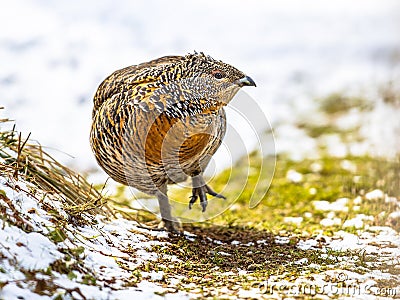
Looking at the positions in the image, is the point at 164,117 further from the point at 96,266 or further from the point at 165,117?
the point at 96,266

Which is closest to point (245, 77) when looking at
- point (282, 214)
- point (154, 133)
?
point (154, 133)

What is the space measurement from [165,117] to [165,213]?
4.76 ft

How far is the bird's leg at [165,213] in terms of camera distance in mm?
4969

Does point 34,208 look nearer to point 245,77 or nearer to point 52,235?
point 52,235

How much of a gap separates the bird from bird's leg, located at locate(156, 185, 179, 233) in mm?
560

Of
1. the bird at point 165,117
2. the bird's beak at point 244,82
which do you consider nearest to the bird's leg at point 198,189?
the bird at point 165,117

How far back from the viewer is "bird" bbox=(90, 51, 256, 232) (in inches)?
155

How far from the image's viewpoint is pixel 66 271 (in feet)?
10.1

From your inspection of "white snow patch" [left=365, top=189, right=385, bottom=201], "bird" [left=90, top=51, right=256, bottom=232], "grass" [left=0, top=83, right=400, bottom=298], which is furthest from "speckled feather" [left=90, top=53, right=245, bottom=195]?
"white snow patch" [left=365, top=189, right=385, bottom=201]

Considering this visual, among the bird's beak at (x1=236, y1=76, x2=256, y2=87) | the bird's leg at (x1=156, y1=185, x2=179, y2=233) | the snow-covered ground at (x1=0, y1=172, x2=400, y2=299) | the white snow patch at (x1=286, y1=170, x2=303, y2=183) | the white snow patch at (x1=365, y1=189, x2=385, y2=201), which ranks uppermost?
the white snow patch at (x1=286, y1=170, x2=303, y2=183)

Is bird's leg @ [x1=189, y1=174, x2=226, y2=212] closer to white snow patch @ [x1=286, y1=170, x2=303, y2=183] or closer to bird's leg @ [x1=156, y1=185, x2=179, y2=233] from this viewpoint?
bird's leg @ [x1=156, y1=185, x2=179, y2=233]

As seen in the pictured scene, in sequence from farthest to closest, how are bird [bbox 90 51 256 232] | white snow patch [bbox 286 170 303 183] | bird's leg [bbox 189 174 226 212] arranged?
white snow patch [bbox 286 170 303 183]
bird's leg [bbox 189 174 226 212]
bird [bbox 90 51 256 232]

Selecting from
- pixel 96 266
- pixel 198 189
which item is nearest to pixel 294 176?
pixel 198 189

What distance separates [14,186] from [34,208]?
0.26 metres
